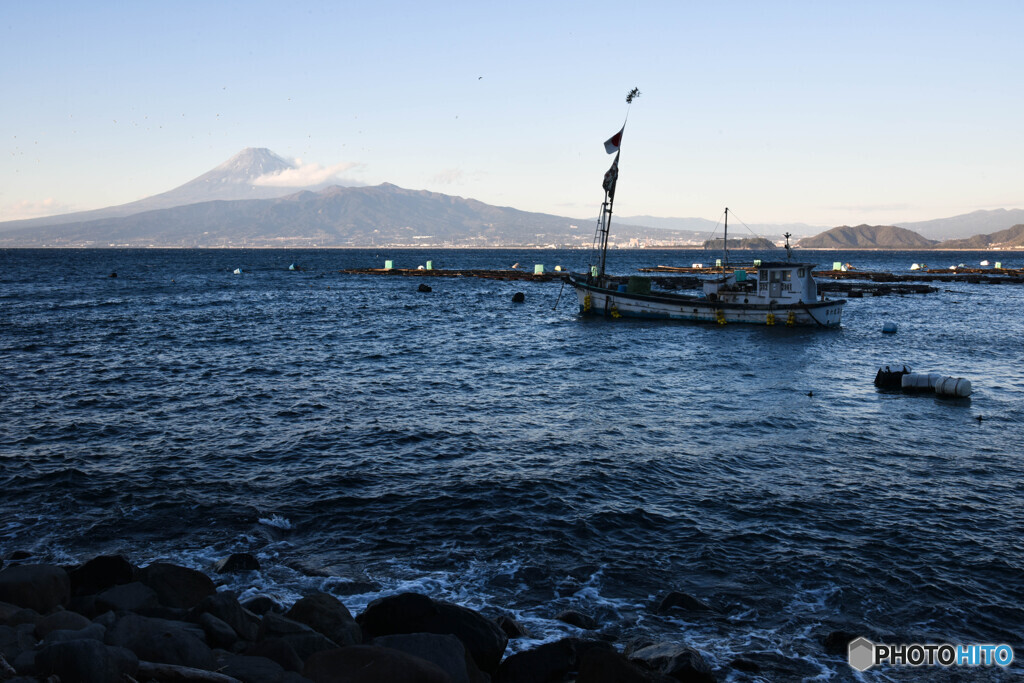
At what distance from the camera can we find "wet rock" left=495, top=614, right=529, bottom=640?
1075 cm

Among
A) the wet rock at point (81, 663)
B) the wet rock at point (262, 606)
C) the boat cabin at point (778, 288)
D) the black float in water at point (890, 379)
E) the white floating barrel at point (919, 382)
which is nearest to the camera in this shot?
the wet rock at point (81, 663)

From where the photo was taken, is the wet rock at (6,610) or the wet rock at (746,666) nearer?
the wet rock at (6,610)

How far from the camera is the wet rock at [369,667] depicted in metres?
8.00

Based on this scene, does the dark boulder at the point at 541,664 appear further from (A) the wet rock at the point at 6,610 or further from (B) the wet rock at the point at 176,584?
(A) the wet rock at the point at 6,610

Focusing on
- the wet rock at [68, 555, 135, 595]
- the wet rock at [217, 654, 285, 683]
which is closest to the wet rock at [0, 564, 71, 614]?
the wet rock at [68, 555, 135, 595]

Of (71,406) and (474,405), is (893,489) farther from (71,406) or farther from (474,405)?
(71,406)

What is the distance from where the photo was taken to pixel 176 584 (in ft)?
36.2

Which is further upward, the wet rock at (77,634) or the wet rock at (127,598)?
the wet rock at (77,634)

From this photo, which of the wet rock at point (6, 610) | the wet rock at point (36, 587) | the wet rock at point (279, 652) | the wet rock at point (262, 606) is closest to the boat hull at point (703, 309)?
the wet rock at point (262, 606)

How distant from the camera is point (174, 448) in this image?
20.4 meters

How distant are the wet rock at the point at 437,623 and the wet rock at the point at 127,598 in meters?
3.27

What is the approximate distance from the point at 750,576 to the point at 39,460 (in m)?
18.9

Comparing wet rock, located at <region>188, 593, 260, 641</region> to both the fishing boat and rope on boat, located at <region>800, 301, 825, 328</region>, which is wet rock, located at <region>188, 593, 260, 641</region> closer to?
the fishing boat

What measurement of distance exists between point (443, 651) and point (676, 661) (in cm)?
319
